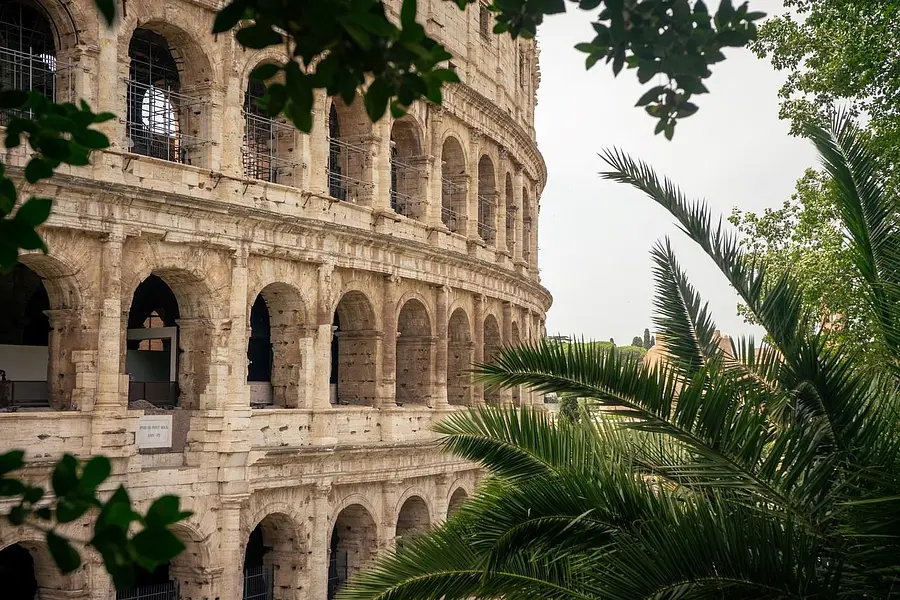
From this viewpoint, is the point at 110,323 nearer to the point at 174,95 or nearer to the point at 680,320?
the point at 174,95

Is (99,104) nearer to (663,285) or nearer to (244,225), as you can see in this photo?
(244,225)

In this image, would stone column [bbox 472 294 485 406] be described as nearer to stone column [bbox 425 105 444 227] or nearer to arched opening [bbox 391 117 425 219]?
stone column [bbox 425 105 444 227]

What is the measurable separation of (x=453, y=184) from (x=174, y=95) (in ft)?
27.0

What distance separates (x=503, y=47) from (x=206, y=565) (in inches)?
586

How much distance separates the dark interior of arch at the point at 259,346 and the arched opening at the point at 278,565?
3.43 metres

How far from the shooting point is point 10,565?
2003 cm

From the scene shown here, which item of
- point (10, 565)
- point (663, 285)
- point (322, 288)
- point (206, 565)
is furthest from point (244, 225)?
point (663, 285)

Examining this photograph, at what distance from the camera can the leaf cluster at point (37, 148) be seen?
403 centimetres

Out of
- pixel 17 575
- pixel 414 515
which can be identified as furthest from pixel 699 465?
pixel 414 515

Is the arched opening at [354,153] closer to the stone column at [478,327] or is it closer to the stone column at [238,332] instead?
the stone column at [238,332]

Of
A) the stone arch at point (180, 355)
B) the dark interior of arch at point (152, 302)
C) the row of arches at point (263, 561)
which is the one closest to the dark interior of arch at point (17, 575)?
the row of arches at point (263, 561)

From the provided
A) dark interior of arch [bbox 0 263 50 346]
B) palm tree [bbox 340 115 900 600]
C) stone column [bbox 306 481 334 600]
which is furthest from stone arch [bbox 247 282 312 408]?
palm tree [bbox 340 115 900 600]

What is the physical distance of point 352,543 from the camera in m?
22.1

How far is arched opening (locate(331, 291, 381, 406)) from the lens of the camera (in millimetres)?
21938
